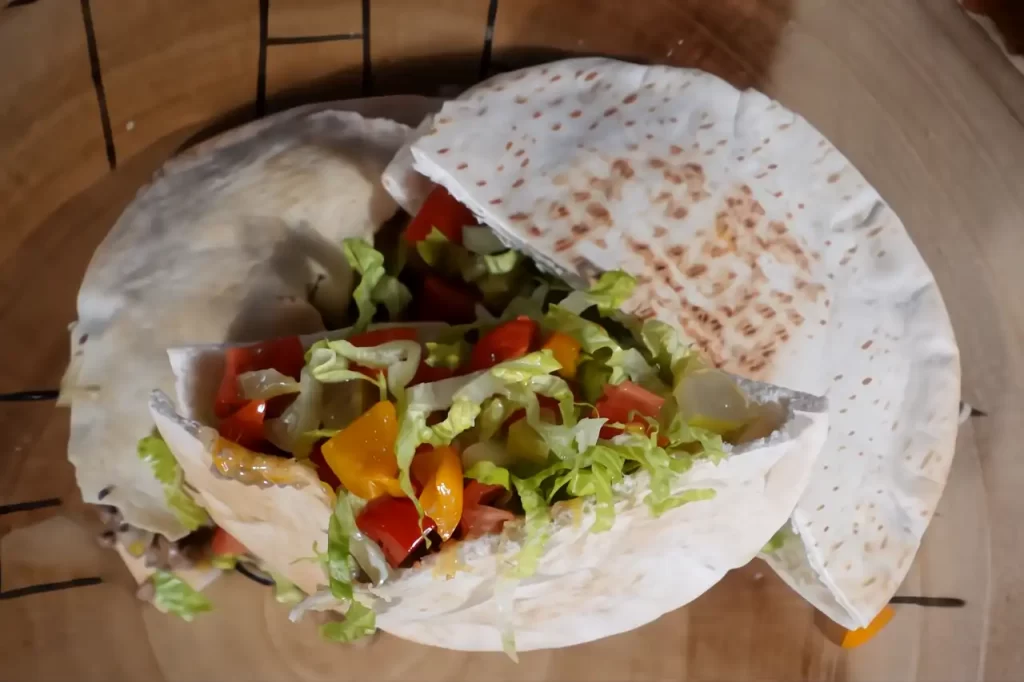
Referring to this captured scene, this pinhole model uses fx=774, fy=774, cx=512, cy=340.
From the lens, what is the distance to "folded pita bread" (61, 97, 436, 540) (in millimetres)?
1137

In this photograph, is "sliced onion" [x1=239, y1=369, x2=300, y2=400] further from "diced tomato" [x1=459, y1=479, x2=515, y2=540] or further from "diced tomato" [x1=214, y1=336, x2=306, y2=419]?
"diced tomato" [x1=459, y1=479, x2=515, y2=540]

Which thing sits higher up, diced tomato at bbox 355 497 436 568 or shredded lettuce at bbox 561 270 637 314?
shredded lettuce at bbox 561 270 637 314

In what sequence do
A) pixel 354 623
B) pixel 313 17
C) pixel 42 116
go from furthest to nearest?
pixel 313 17
pixel 42 116
pixel 354 623

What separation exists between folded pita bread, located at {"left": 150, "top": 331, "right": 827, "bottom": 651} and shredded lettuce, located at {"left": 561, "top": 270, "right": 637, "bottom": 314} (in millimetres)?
205

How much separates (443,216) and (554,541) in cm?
56

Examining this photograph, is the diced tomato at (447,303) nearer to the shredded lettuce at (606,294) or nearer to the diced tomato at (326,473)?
the shredded lettuce at (606,294)

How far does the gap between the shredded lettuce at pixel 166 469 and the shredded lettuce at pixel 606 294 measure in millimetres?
614

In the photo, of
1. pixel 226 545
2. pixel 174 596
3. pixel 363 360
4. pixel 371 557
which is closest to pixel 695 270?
pixel 363 360

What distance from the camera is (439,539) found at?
91 centimetres

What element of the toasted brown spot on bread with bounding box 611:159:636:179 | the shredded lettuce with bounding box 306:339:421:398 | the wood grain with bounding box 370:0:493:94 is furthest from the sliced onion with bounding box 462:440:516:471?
the wood grain with bounding box 370:0:493:94

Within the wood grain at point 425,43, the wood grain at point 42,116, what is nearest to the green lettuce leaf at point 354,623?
the wood grain at point 42,116

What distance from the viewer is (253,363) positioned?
3.30 ft

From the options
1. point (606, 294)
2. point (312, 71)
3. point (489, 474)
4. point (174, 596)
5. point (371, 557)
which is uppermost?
point (312, 71)

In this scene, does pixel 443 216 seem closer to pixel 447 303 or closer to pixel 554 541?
pixel 447 303
